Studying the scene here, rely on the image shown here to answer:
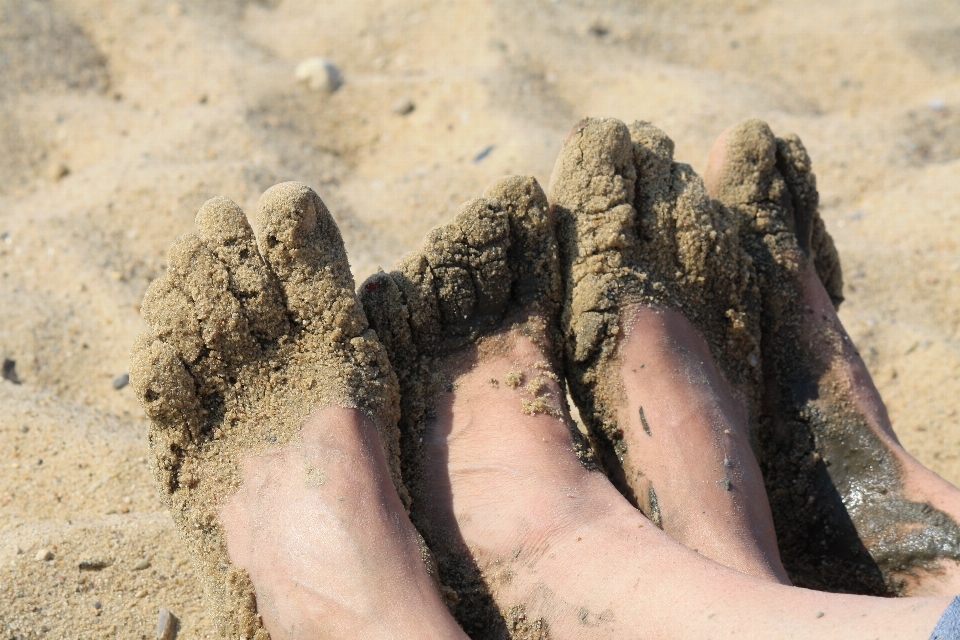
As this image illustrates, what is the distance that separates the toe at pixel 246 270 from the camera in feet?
5.39

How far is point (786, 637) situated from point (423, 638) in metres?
0.52

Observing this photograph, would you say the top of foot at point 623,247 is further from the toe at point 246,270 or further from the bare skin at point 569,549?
the toe at point 246,270

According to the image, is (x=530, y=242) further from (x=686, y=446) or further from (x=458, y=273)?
(x=686, y=446)

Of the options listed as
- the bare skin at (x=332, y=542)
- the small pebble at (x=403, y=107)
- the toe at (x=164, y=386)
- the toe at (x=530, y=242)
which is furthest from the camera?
the small pebble at (x=403, y=107)

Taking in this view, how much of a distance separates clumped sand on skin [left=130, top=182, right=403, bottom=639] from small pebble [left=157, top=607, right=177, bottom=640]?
195mm

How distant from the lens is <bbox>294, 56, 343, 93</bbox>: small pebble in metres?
3.91

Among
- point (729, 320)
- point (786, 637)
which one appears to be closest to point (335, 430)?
point (786, 637)

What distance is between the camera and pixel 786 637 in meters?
1.24

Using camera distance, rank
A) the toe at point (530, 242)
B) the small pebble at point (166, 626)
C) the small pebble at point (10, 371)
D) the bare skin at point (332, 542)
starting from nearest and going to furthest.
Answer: the bare skin at point (332, 542), the small pebble at point (166, 626), the toe at point (530, 242), the small pebble at point (10, 371)

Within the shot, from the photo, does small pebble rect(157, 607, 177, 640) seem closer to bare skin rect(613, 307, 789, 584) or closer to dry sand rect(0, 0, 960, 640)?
dry sand rect(0, 0, 960, 640)

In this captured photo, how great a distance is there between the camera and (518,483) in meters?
1.66

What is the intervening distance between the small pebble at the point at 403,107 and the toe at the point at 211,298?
7.53 ft

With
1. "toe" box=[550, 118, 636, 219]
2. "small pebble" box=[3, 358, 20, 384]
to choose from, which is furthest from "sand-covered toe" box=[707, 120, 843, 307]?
"small pebble" box=[3, 358, 20, 384]

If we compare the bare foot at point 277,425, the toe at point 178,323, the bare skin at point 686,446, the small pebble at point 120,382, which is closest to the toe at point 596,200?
the bare skin at point 686,446
